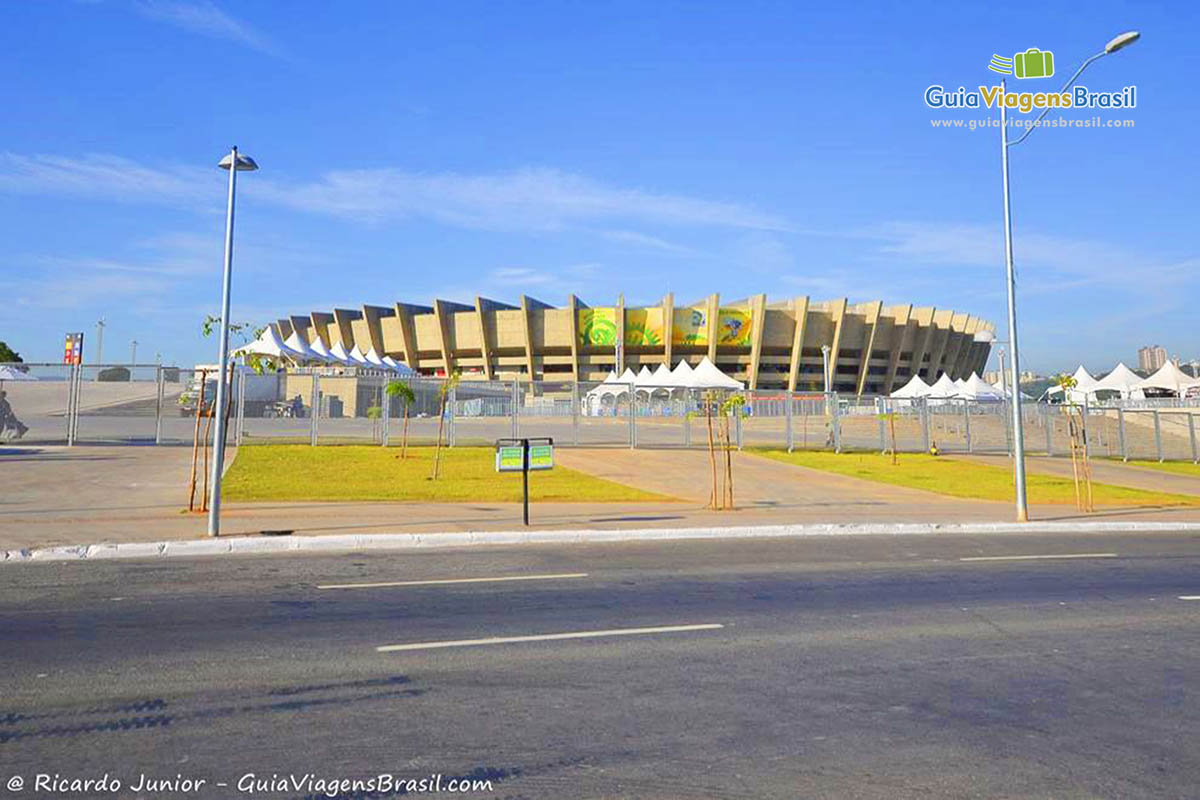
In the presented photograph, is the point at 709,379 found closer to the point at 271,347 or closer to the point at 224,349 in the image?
the point at 271,347

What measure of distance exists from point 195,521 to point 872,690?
12324mm

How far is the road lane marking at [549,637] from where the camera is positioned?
6270 millimetres

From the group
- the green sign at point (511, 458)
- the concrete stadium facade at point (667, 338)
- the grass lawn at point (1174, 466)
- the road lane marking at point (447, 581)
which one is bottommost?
the road lane marking at point (447, 581)

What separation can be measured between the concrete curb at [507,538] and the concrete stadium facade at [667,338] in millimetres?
Answer: 74380

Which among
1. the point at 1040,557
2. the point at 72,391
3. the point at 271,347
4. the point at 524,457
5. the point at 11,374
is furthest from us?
the point at 271,347

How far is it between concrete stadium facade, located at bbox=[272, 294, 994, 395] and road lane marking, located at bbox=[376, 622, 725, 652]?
82881 mm

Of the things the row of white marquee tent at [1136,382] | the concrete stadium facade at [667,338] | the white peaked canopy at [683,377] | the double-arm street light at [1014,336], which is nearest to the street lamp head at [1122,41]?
the double-arm street light at [1014,336]

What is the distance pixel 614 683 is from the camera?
5.36m

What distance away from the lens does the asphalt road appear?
3.96 meters

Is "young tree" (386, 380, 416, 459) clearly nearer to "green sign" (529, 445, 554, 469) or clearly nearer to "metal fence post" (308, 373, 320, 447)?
"metal fence post" (308, 373, 320, 447)

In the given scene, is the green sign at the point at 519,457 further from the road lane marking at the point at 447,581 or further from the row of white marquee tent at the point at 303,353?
the row of white marquee tent at the point at 303,353

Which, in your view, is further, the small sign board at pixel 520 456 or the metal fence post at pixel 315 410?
the metal fence post at pixel 315 410

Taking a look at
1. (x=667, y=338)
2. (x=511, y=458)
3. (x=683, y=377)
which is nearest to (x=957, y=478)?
(x=511, y=458)

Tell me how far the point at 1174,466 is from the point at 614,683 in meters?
37.5
